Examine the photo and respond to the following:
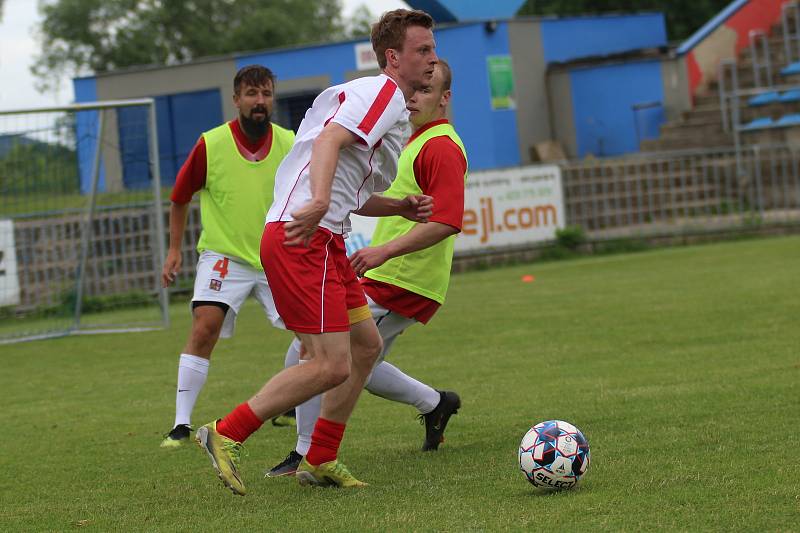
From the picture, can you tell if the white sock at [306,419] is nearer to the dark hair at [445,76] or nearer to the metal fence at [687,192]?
the dark hair at [445,76]

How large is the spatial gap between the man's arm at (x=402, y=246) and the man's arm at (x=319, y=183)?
0.48 metres

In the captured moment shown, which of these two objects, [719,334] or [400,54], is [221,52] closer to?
[719,334]

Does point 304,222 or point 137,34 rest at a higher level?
point 137,34

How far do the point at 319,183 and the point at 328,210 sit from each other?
35cm

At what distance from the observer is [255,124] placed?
25.0ft

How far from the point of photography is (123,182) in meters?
14.6

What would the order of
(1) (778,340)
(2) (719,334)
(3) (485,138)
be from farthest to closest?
(3) (485,138) < (2) (719,334) < (1) (778,340)

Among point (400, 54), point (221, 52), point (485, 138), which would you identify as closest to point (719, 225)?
point (485, 138)

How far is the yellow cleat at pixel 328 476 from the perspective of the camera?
5613mm

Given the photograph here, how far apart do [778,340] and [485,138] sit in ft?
56.2

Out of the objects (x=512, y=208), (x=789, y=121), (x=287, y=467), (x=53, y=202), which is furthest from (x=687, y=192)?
(x=287, y=467)

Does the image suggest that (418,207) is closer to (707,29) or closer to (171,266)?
(171,266)

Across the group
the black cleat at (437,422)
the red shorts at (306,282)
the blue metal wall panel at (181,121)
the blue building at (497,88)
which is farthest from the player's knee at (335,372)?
the blue metal wall panel at (181,121)

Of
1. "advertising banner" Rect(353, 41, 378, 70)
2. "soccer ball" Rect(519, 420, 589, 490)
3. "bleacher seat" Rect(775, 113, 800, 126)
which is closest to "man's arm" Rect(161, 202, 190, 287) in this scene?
"soccer ball" Rect(519, 420, 589, 490)
